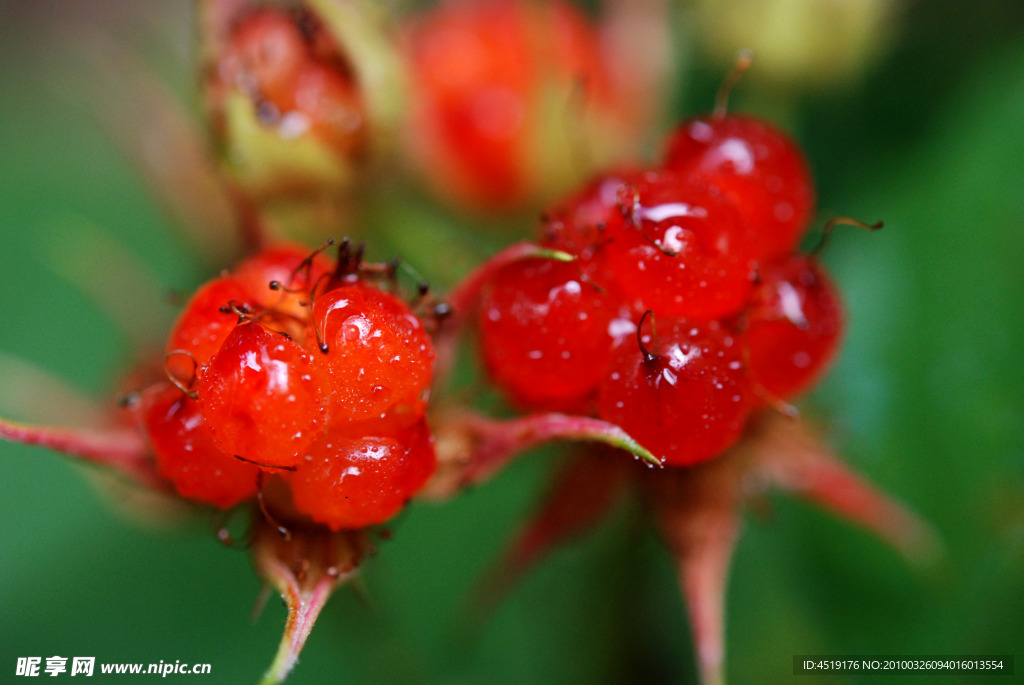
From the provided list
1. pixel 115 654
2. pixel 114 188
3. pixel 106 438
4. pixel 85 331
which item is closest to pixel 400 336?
pixel 106 438

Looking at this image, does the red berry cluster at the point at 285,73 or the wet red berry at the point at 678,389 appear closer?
the wet red berry at the point at 678,389

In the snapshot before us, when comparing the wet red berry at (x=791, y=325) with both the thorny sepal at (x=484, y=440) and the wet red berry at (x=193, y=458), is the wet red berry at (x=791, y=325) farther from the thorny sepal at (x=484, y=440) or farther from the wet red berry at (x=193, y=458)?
the wet red berry at (x=193, y=458)

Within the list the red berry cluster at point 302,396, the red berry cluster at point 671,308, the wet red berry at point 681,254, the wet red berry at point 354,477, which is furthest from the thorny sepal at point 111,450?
the wet red berry at point 681,254

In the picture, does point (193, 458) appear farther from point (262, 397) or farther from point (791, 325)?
point (791, 325)

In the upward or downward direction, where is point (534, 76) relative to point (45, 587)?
upward

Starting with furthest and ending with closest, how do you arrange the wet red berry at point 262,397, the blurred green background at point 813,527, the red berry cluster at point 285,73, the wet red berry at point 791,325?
the blurred green background at point 813,527 → the red berry cluster at point 285,73 → the wet red berry at point 791,325 → the wet red berry at point 262,397

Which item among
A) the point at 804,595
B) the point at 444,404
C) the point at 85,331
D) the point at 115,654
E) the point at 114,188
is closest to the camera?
the point at 444,404

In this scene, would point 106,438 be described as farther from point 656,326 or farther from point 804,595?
point 804,595
